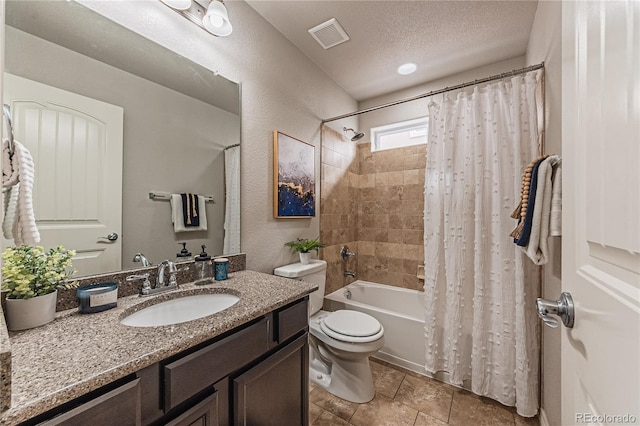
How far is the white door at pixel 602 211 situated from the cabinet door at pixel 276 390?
906 mm

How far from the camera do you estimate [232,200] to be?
60.6 inches

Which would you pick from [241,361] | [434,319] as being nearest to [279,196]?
[241,361]

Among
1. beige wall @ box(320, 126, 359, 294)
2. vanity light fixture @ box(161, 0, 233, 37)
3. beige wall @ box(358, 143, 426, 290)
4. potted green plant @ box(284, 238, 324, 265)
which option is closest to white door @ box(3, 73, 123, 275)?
vanity light fixture @ box(161, 0, 233, 37)

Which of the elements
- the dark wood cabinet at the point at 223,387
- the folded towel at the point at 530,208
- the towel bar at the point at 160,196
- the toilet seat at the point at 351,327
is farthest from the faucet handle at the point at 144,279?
the folded towel at the point at 530,208

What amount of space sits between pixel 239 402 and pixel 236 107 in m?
1.53

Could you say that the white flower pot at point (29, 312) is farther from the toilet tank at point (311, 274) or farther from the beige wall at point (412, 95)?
the beige wall at point (412, 95)

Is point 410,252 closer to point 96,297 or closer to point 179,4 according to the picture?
point 96,297

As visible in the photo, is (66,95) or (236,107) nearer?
(66,95)

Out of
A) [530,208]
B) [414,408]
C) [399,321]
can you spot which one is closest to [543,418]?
[414,408]

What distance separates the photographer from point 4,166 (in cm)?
77

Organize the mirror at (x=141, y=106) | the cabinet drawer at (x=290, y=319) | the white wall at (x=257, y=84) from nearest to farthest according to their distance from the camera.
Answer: the mirror at (x=141, y=106), the cabinet drawer at (x=290, y=319), the white wall at (x=257, y=84)

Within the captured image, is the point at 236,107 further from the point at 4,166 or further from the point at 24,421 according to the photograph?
the point at 24,421

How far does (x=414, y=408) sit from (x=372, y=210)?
6.05 feet

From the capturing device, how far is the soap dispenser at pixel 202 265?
1.32 meters
